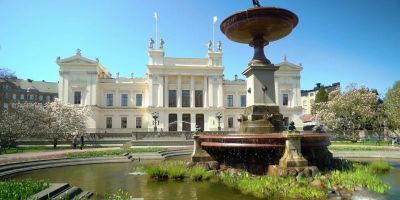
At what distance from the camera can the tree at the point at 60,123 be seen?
130 feet

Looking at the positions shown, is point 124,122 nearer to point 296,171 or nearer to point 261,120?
point 261,120

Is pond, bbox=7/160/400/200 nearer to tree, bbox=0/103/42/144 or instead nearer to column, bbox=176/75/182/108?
tree, bbox=0/103/42/144

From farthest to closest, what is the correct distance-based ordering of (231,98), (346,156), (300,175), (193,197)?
(231,98) < (346,156) < (300,175) < (193,197)

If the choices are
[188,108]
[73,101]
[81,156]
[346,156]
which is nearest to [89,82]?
[73,101]

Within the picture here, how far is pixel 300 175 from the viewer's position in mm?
10805

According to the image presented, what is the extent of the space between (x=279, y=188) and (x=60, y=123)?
3786cm

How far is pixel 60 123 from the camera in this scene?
4144 cm

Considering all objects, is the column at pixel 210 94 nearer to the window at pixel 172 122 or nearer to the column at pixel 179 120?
the column at pixel 179 120

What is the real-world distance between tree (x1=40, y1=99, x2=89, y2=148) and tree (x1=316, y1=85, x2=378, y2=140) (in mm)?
37121

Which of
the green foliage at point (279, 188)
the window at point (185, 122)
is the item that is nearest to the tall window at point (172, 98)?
the window at point (185, 122)

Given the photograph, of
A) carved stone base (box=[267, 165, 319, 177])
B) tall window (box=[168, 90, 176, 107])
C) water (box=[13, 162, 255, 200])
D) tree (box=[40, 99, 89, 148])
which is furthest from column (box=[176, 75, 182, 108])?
carved stone base (box=[267, 165, 319, 177])

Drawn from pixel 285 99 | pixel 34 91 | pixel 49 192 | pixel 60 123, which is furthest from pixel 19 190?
pixel 34 91

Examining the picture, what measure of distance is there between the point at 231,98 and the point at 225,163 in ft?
176

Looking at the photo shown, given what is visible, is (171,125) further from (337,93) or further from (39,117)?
(337,93)
